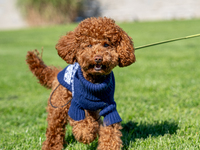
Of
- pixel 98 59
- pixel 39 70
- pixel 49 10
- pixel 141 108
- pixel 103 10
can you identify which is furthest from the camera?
pixel 103 10

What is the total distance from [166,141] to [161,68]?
20.4ft

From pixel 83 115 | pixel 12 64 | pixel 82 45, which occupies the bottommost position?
pixel 12 64

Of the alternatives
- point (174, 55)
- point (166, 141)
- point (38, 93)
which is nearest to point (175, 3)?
point (174, 55)

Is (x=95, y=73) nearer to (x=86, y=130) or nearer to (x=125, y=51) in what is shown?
(x=125, y=51)

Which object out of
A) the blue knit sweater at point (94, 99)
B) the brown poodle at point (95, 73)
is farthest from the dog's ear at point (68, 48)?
the blue knit sweater at point (94, 99)

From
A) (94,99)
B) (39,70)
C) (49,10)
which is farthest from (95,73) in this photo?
(49,10)

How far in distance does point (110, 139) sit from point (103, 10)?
32.9 m

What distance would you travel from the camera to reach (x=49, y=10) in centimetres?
3250

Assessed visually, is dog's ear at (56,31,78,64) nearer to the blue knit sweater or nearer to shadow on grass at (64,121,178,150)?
the blue knit sweater

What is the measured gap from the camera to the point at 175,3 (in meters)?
32.6

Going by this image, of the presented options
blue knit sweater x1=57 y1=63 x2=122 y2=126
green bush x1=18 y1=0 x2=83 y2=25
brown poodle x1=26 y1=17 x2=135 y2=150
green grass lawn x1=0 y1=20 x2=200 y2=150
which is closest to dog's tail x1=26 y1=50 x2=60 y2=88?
green grass lawn x1=0 y1=20 x2=200 y2=150

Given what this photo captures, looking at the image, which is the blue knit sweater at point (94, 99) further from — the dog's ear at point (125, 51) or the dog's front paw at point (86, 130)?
the dog's ear at point (125, 51)

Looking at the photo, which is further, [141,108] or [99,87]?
[141,108]

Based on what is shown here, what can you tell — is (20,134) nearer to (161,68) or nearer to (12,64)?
(161,68)
